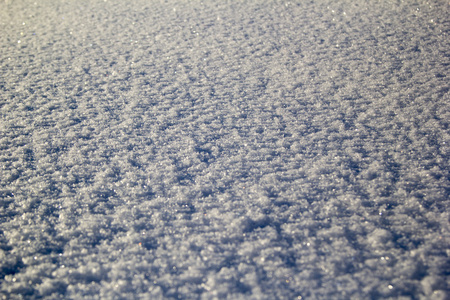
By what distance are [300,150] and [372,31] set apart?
231 cm

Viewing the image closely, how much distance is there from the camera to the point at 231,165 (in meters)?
1.95

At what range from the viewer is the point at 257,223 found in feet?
5.18

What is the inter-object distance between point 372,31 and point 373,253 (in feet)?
9.63

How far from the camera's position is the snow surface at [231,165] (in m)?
1.37

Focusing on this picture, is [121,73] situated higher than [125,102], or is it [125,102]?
[121,73]

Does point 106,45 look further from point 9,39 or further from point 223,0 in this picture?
point 223,0

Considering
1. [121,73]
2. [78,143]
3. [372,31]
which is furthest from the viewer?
[372,31]

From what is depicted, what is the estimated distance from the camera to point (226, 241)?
4.92ft

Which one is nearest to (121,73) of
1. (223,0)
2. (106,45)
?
(106,45)

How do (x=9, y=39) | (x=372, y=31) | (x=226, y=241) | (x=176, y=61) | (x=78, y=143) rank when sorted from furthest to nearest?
(x=9, y=39), (x=372, y=31), (x=176, y=61), (x=78, y=143), (x=226, y=241)

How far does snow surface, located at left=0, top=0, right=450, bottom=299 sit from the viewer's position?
4.50ft

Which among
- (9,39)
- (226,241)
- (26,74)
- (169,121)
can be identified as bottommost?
(226,241)

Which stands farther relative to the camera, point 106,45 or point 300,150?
point 106,45

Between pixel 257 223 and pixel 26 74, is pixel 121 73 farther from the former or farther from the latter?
pixel 257 223
